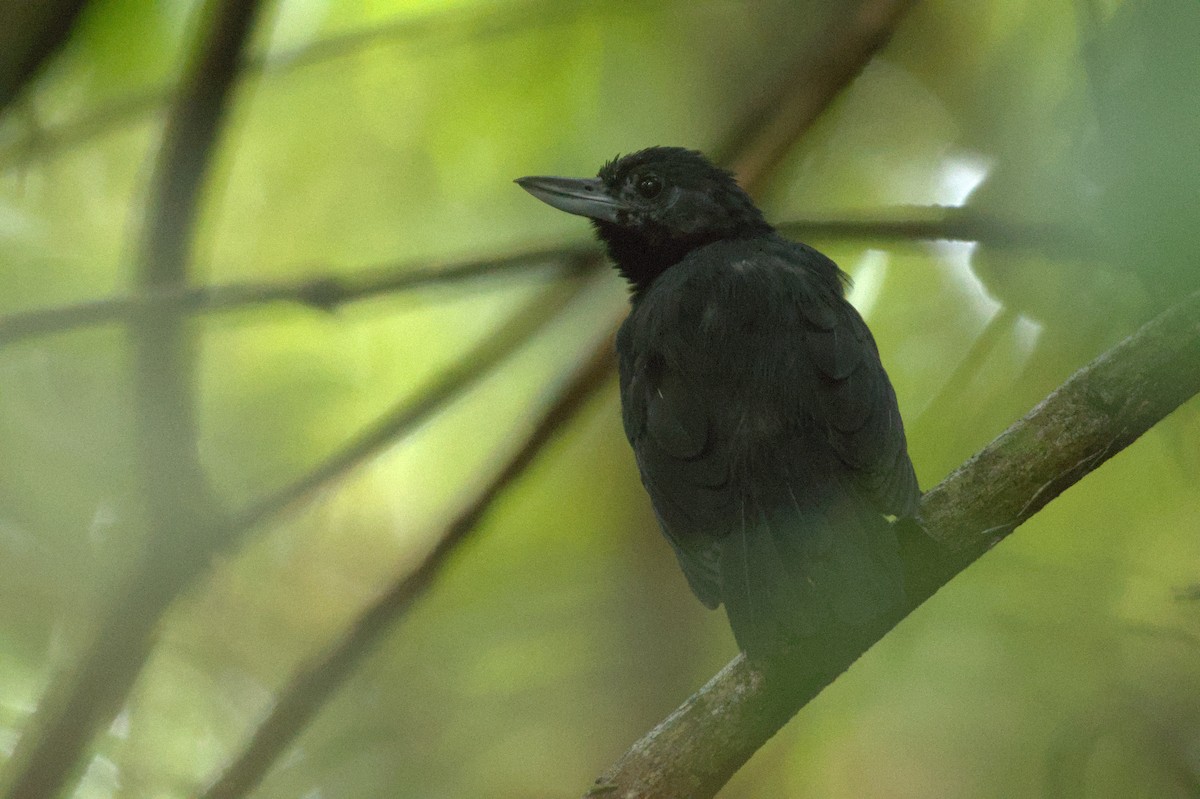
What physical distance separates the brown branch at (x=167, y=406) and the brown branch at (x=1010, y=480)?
1493mm

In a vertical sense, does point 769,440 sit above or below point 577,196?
below

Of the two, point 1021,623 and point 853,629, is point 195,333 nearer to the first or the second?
point 853,629

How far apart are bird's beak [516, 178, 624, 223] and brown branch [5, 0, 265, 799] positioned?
3.46ft

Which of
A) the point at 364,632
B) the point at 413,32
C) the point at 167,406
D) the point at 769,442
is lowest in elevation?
the point at 769,442

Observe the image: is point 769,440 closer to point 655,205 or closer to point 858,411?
point 858,411

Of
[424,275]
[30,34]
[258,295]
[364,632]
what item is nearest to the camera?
[30,34]

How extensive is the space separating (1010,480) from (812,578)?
0.50m

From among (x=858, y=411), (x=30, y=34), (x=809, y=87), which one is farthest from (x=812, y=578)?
(x=809, y=87)

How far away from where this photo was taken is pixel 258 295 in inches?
125

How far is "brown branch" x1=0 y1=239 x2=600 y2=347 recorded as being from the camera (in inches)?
118

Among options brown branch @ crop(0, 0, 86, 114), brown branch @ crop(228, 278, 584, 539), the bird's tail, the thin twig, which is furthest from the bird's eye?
brown branch @ crop(0, 0, 86, 114)

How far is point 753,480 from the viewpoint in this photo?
2.81 meters

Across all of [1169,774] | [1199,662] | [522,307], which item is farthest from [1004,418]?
[522,307]

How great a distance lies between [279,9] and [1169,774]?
3930 mm
